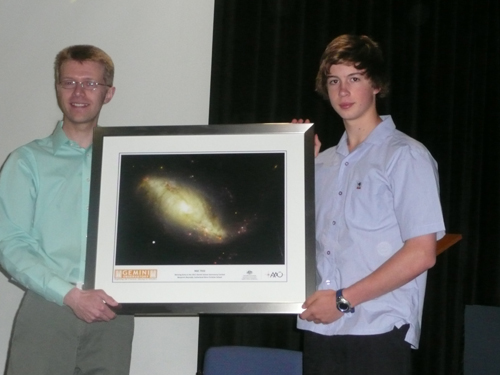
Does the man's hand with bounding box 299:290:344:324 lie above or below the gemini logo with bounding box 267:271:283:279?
below

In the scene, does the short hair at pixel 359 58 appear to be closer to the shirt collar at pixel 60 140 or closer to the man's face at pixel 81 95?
the man's face at pixel 81 95

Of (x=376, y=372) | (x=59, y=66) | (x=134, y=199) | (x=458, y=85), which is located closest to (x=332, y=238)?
(x=376, y=372)

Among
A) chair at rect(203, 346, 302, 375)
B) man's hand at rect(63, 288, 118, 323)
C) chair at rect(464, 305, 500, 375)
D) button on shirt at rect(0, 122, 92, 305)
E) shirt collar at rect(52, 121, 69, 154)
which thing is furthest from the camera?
chair at rect(464, 305, 500, 375)

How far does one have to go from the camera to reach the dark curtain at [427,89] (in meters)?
3.47

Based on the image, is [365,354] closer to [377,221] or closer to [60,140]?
[377,221]

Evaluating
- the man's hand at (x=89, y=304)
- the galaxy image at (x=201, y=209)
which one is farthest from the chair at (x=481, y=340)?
the man's hand at (x=89, y=304)

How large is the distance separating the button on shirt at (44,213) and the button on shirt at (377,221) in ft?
2.97

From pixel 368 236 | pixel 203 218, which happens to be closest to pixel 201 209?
pixel 203 218

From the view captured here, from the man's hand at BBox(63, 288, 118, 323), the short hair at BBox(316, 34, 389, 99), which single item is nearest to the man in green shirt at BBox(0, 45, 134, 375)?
the man's hand at BBox(63, 288, 118, 323)

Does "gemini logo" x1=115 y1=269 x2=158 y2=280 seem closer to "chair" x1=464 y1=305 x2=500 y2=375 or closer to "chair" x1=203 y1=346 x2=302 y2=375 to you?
"chair" x1=203 y1=346 x2=302 y2=375

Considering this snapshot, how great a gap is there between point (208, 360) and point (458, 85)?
7.10 feet

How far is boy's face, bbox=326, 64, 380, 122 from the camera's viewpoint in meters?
2.22

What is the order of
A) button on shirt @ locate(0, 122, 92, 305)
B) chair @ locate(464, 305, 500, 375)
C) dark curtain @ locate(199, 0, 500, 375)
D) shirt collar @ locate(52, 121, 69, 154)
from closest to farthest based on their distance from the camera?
button on shirt @ locate(0, 122, 92, 305) → shirt collar @ locate(52, 121, 69, 154) → chair @ locate(464, 305, 500, 375) → dark curtain @ locate(199, 0, 500, 375)

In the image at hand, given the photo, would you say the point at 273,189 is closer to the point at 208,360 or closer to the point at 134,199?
the point at 134,199
